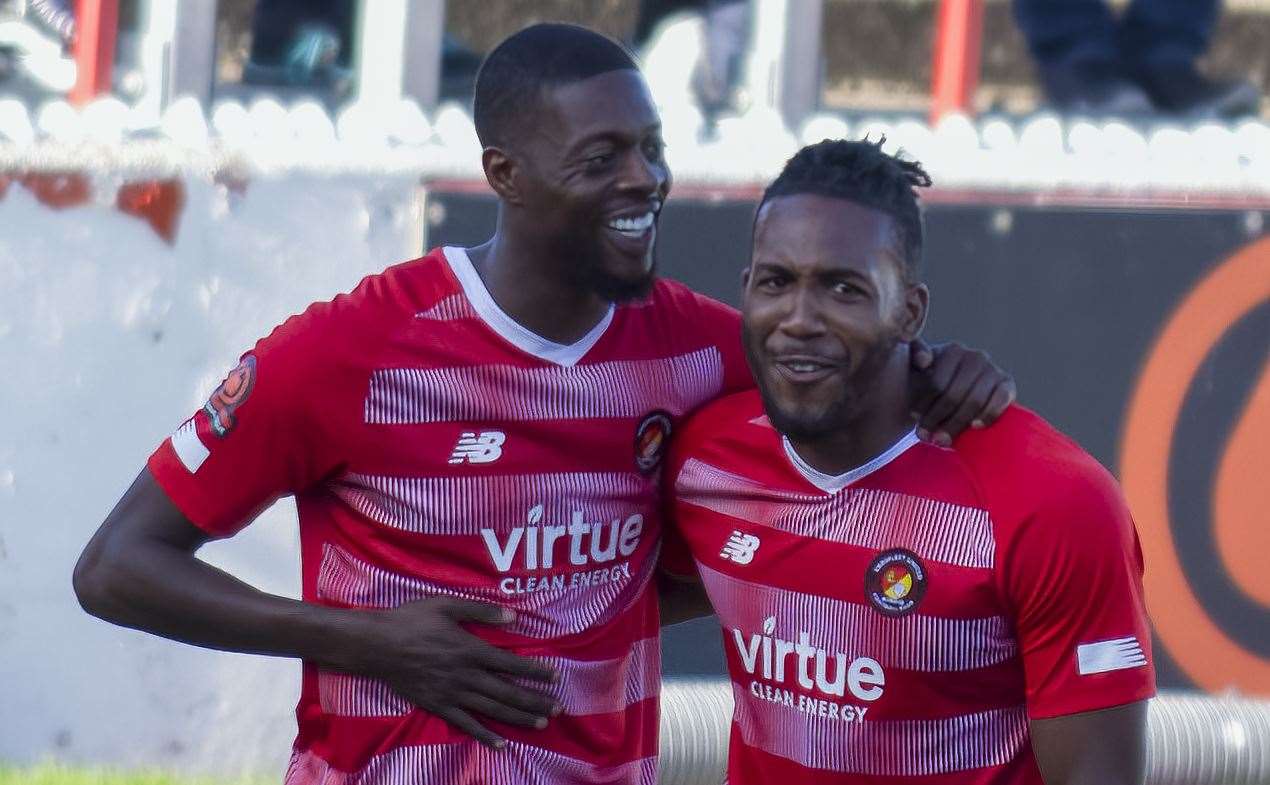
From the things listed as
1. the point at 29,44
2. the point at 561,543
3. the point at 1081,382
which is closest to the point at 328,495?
the point at 561,543

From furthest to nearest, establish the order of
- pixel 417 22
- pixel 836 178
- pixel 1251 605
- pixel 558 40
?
pixel 417 22, pixel 1251 605, pixel 558 40, pixel 836 178

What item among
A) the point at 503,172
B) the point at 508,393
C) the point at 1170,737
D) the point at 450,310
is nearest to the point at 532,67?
the point at 503,172

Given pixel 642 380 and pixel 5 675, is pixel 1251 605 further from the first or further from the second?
pixel 5 675

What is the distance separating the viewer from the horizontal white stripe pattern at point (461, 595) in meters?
3.07

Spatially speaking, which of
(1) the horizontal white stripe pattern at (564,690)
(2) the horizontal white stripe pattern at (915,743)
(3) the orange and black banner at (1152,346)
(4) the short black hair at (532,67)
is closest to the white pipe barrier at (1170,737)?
(3) the orange and black banner at (1152,346)

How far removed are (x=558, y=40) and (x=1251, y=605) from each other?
298 cm

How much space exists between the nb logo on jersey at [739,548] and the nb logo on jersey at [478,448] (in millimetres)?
408

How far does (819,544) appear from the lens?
3035 millimetres

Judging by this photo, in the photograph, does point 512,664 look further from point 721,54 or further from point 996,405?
point 721,54

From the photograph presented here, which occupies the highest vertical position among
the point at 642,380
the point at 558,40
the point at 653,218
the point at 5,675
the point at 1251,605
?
the point at 558,40

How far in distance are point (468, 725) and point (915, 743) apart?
0.69 meters

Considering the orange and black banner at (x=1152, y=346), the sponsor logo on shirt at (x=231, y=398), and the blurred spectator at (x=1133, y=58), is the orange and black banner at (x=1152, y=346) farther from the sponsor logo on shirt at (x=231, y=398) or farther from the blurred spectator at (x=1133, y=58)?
the sponsor logo on shirt at (x=231, y=398)

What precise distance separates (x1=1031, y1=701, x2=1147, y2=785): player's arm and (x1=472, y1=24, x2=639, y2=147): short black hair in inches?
49.9

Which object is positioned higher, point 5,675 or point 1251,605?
point 1251,605
